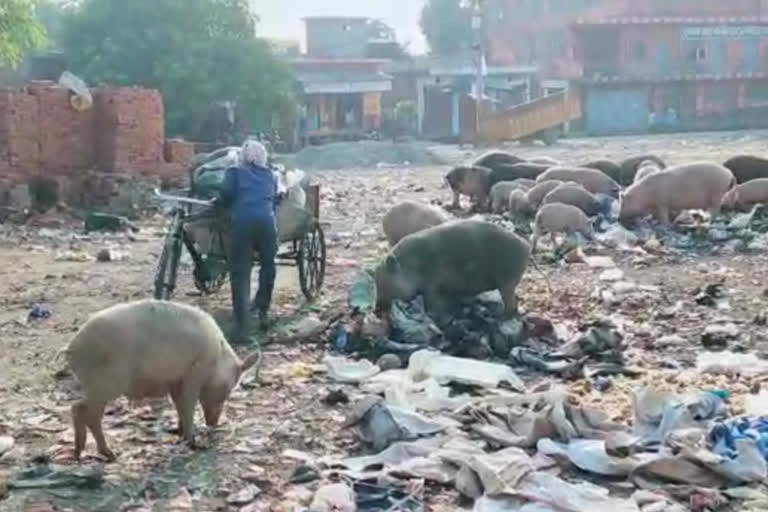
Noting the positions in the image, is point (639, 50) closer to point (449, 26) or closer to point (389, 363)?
point (449, 26)

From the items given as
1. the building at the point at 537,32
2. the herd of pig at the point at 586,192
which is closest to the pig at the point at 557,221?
the herd of pig at the point at 586,192

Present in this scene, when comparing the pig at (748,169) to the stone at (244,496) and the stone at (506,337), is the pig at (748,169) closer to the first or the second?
the stone at (506,337)

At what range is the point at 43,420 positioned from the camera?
24.0 feet

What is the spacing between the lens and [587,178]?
1883cm

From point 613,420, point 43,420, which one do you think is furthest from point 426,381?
point 43,420

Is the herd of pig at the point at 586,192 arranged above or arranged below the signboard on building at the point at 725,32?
below

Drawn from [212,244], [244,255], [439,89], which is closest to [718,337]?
[244,255]

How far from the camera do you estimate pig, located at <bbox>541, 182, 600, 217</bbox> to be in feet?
54.0

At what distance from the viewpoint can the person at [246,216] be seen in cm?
955

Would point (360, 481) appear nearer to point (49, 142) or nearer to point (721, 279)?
point (721, 279)

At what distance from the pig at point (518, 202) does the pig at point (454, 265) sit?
763 centimetres

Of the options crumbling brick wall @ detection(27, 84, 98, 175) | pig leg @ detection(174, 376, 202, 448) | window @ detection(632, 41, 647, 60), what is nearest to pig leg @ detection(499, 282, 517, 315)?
pig leg @ detection(174, 376, 202, 448)

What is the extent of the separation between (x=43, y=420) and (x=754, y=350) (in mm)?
5135

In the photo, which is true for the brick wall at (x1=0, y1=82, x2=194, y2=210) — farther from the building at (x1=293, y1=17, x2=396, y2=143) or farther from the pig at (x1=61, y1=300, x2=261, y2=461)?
the building at (x1=293, y1=17, x2=396, y2=143)
